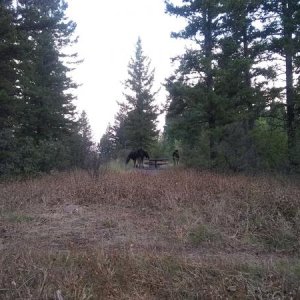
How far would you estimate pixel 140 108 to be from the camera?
1751 inches

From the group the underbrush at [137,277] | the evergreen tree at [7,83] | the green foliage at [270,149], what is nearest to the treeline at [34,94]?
the evergreen tree at [7,83]

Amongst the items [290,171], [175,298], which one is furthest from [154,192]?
[290,171]

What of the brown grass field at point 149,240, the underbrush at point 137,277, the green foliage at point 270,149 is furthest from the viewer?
the green foliage at point 270,149

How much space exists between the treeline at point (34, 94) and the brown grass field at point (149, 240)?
5.55 meters

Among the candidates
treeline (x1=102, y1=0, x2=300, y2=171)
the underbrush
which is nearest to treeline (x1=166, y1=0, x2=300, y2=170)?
treeline (x1=102, y1=0, x2=300, y2=171)

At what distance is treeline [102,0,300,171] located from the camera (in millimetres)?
17859

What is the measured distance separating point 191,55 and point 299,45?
5247 mm

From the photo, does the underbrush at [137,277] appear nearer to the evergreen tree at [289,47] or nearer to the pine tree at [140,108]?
the evergreen tree at [289,47]

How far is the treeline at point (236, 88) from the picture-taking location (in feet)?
58.6

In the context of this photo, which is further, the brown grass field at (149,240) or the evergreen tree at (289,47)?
the evergreen tree at (289,47)

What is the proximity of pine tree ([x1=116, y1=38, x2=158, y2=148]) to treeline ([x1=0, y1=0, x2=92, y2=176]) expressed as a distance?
46.6 feet

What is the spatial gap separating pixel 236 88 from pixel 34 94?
11922mm

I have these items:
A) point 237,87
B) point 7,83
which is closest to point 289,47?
point 237,87

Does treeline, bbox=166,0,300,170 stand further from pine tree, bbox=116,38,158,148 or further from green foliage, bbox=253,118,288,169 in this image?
pine tree, bbox=116,38,158,148
